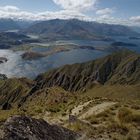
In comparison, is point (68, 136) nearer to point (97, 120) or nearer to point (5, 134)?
point (5, 134)

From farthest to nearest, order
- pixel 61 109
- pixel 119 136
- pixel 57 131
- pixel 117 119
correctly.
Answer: pixel 61 109, pixel 117 119, pixel 119 136, pixel 57 131

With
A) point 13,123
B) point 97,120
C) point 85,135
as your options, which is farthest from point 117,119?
point 13,123

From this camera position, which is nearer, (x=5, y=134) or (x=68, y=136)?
(x=5, y=134)

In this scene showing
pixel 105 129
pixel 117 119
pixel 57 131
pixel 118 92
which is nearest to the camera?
pixel 57 131

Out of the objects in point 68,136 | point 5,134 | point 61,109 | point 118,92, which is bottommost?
point 118,92

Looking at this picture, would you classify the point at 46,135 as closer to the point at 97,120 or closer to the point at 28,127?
the point at 28,127

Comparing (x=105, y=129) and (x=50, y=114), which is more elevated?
(x=105, y=129)
